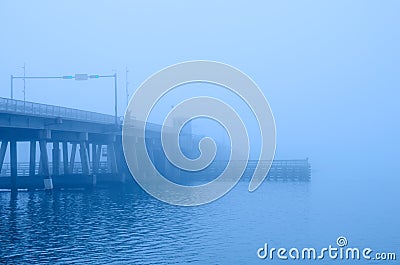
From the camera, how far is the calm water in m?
26.6

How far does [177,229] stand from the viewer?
3434cm

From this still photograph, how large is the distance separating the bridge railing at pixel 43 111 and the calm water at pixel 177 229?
28.4 feet

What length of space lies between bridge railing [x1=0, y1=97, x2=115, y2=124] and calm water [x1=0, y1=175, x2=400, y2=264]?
8653mm

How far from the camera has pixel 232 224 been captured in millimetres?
36688

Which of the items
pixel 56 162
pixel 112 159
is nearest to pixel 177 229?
pixel 56 162


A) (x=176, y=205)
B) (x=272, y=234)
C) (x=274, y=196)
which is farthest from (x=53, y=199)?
(x=272, y=234)

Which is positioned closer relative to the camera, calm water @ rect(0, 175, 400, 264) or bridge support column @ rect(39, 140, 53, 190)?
calm water @ rect(0, 175, 400, 264)

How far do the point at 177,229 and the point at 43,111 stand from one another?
30.9 metres

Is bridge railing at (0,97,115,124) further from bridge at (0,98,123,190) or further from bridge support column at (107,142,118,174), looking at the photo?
bridge support column at (107,142,118,174)

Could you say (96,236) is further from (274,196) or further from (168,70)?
(274,196)

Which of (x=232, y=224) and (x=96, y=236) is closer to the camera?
(x=96, y=236)

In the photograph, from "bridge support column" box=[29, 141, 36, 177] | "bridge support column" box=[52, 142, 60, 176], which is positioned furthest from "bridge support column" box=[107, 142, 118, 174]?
"bridge support column" box=[29, 141, 36, 177]

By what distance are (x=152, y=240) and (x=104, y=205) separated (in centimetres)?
1936

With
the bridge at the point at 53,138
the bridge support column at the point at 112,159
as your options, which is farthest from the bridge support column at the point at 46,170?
the bridge support column at the point at 112,159
